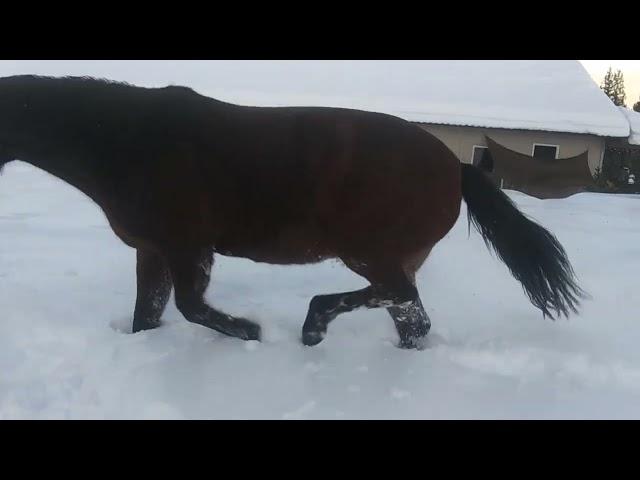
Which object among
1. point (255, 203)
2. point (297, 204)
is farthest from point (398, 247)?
point (255, 203)

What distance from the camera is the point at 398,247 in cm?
260

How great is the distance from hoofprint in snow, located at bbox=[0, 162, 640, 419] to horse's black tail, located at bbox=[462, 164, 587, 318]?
0.93 feet

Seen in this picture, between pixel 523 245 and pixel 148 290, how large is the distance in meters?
2.17

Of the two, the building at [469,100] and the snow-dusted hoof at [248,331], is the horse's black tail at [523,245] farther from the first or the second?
the building at [469,100]

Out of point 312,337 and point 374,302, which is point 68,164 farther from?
point 374,302

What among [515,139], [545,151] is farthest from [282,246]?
[545,151]

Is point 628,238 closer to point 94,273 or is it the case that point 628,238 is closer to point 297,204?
point 297,204

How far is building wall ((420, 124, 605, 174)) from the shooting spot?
1193 centimetres

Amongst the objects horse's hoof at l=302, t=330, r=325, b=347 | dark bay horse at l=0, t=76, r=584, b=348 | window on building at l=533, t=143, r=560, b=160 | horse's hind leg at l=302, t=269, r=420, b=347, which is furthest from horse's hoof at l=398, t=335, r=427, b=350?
window on building at l=533, t=143, r=560, b=160

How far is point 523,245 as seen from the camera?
2.88 metres

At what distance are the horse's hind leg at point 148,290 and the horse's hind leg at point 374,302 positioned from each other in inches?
35.1

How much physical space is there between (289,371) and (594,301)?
239 centimetres

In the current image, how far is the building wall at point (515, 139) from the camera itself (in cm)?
1193

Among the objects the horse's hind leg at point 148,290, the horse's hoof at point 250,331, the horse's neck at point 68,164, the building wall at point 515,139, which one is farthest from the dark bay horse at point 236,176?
the building wall at point 515,139
